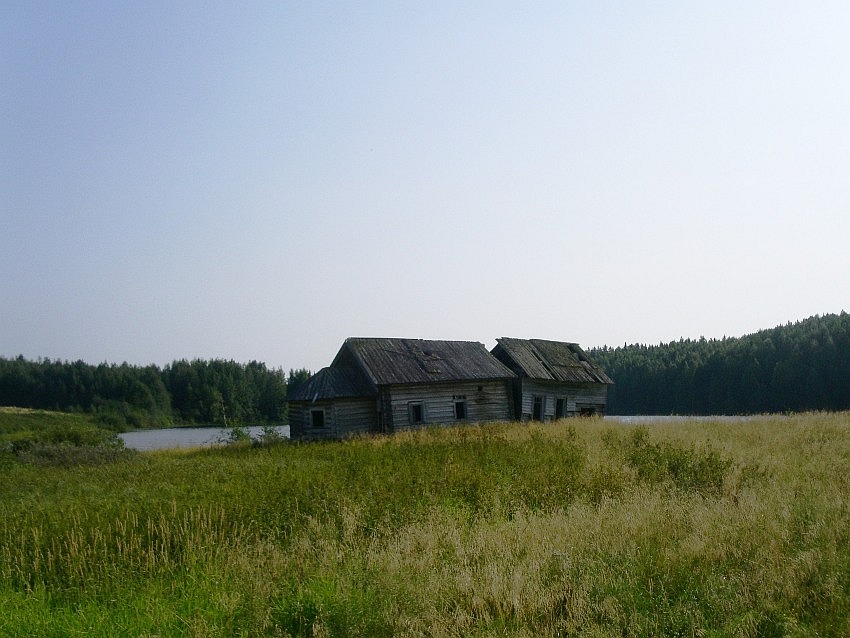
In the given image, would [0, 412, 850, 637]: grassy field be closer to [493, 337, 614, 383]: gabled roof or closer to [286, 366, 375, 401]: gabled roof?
[286, 366, 375, 401]: gabled roof

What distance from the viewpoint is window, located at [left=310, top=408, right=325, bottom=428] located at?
26234 mm

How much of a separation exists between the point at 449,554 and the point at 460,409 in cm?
2200

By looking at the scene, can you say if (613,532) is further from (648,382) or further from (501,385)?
(648,382)

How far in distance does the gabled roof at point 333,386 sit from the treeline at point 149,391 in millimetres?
69701

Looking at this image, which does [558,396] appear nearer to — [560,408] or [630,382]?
[560,408]

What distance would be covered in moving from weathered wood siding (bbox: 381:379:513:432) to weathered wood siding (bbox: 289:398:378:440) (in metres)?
0.89

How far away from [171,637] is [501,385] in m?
25.6

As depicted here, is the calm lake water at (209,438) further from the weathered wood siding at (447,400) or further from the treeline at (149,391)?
the treeline at (149,391)

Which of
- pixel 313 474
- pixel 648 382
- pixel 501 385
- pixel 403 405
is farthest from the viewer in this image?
pixel 648 382

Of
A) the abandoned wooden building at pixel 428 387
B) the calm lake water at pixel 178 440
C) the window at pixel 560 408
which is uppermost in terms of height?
the abandoned wooden building at pixel 428 387

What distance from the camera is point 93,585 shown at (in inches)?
254

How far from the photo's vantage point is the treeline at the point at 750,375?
67812 mm

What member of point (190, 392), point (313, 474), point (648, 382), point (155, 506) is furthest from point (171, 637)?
point (190, 392)

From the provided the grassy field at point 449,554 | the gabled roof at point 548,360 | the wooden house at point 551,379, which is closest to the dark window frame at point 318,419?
the wooden house at point 551,379
